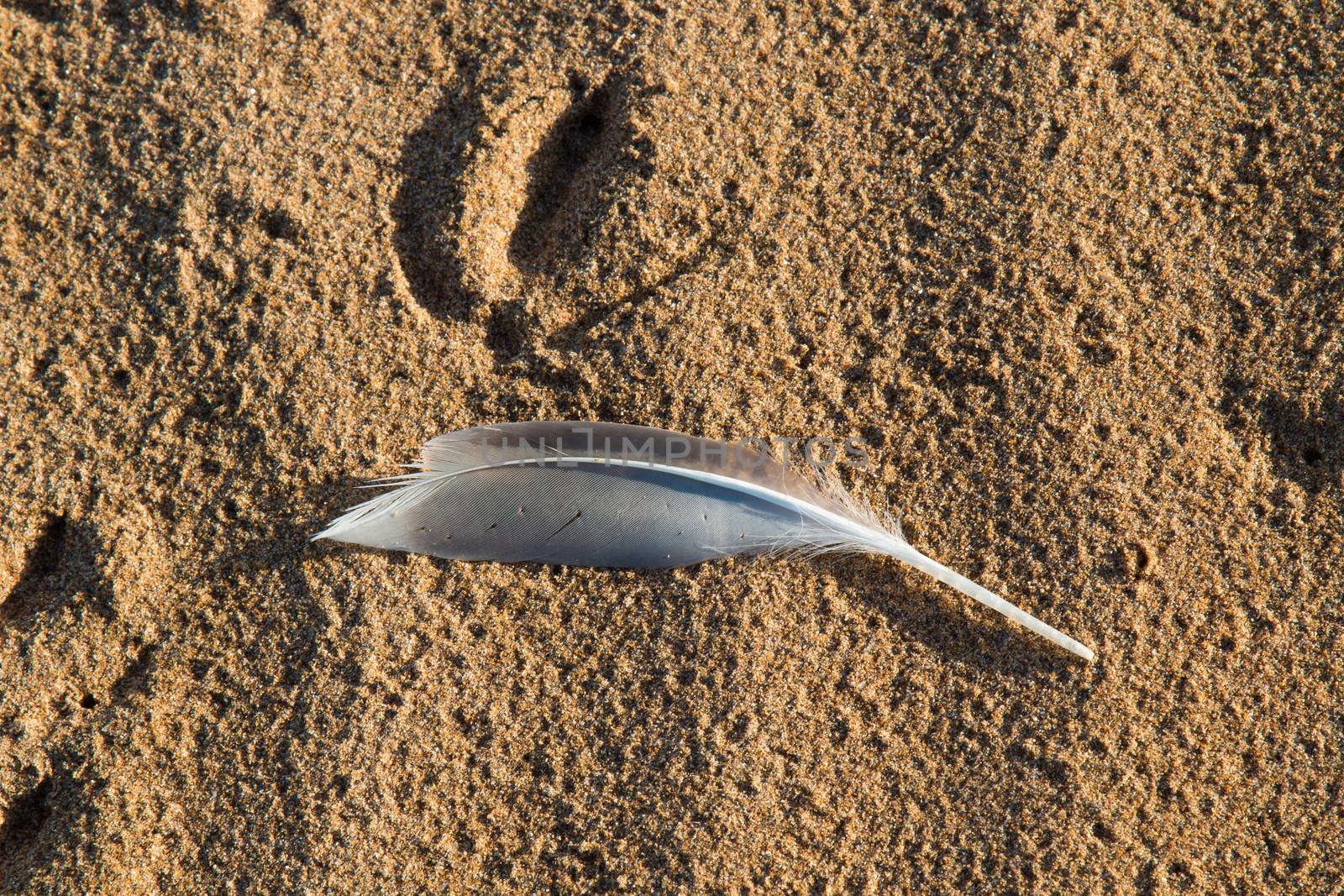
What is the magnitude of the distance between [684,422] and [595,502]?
28cm

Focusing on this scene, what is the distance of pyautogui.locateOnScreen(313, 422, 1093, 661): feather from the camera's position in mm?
1866

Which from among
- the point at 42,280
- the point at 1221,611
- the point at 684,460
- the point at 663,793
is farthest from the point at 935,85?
the point at 42,280

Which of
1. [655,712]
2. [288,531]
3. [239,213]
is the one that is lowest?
[655,712]

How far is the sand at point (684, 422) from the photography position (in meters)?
1.79

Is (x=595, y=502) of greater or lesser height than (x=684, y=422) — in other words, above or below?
below

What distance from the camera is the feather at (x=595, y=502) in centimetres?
187

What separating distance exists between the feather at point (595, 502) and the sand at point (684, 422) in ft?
0.20

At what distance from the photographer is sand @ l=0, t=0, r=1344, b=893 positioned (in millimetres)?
1785

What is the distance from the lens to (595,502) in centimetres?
189

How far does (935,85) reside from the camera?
202cm

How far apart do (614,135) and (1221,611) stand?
1.81m

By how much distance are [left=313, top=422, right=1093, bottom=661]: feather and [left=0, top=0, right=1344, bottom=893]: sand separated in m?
0.06

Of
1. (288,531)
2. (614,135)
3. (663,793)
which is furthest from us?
(614,135)

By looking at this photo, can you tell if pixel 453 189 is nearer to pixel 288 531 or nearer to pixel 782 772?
pixel 288 531
